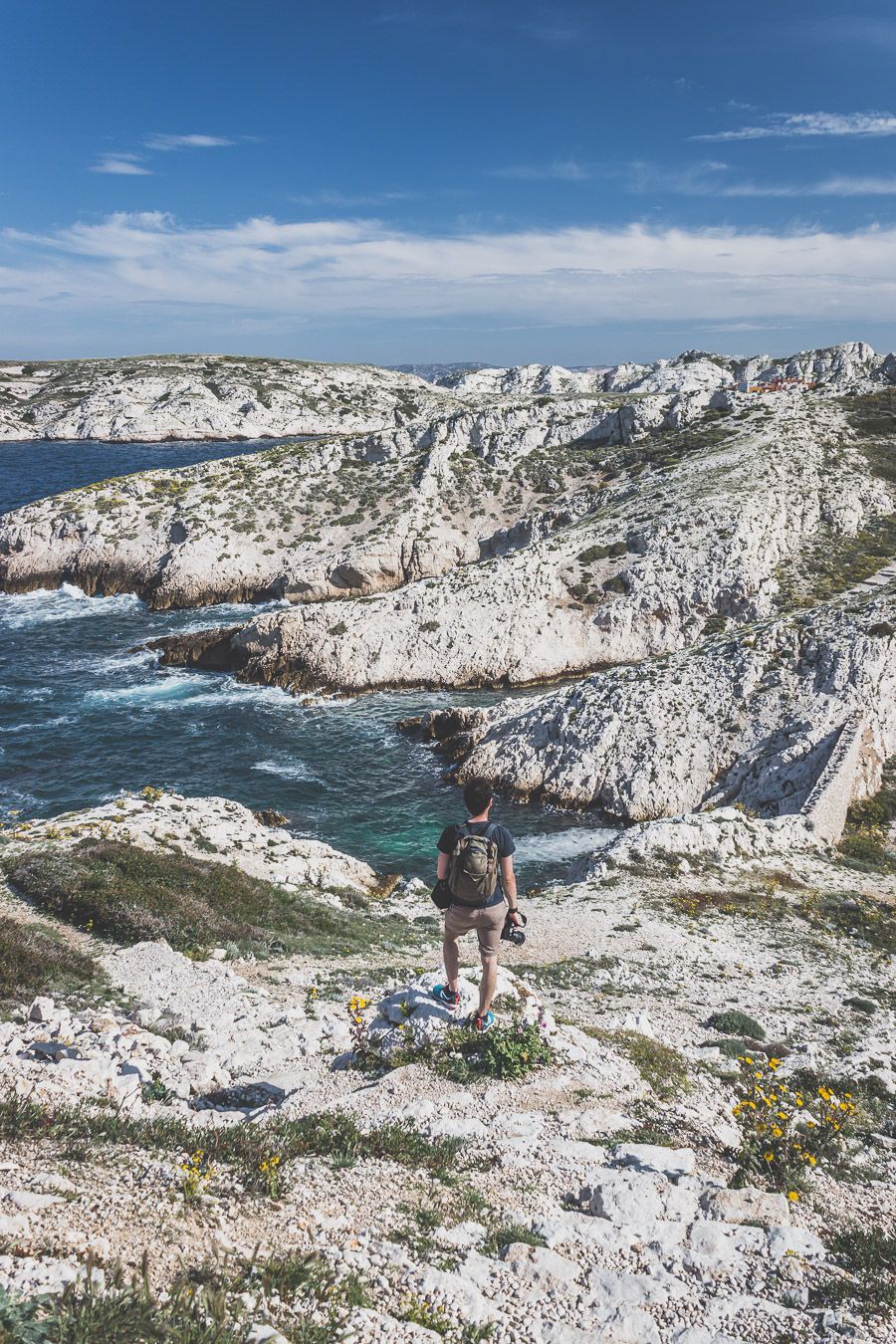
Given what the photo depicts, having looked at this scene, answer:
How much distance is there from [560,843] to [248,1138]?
24.9 metres

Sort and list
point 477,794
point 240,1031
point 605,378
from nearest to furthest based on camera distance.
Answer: point 477,794 < point 240,1031 < point 605,378

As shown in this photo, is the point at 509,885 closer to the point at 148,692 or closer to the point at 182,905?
the point at 182,905

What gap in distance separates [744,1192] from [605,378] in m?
203

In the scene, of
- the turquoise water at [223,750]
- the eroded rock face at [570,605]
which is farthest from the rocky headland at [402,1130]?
the eroded rock face at [570,605]

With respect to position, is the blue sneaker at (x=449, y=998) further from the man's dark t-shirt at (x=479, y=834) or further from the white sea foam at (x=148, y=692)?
the white sea foam at (x=148, y=692)

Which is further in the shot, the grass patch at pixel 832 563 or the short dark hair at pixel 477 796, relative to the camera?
the grass patch at pixel 832 563

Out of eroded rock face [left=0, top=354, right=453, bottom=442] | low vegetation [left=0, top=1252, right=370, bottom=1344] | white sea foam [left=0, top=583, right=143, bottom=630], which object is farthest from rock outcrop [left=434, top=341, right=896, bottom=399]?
low vegetation [left=0, top=1252, right=370, bottom=1344]

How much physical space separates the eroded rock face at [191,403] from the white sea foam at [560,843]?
14696 cm

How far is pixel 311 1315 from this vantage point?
5430 mm

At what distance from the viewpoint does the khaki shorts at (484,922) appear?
10.0m

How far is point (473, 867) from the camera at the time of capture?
970 cm

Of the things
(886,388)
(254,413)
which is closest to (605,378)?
(254,413)

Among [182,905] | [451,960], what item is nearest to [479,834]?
[451,960]

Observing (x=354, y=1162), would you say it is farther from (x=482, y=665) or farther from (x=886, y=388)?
(x=886, y=388)
